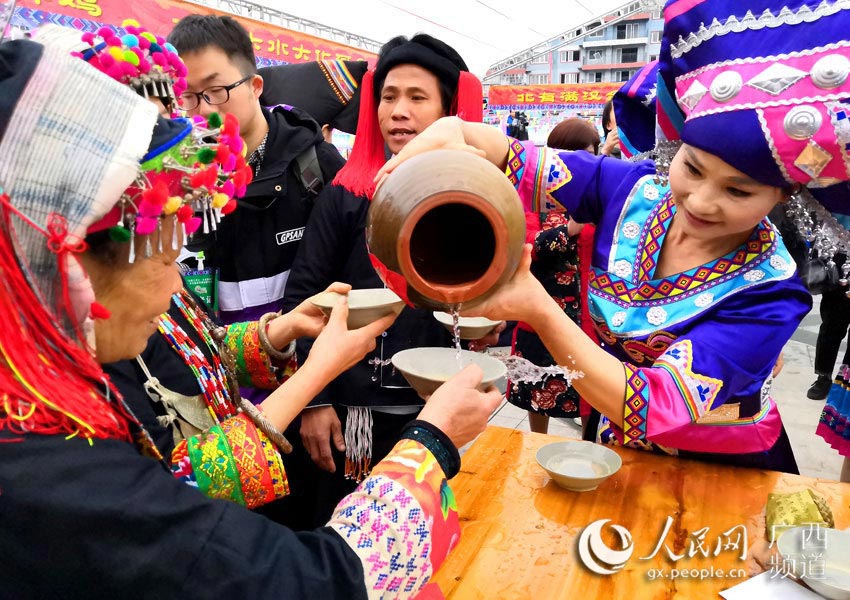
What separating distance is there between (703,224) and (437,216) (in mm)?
787

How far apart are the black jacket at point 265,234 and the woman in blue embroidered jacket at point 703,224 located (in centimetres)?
100

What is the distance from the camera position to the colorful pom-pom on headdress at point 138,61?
106 centimetres

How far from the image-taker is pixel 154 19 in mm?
4895

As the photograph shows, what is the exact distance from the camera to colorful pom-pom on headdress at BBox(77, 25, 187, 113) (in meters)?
1.06

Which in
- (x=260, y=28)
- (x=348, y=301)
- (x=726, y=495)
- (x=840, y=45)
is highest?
(x=260, y=28)

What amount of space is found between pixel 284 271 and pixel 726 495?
1832mm

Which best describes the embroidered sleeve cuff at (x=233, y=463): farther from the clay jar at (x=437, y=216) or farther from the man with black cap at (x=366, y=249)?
the man with black cap at (x=366, y=249)

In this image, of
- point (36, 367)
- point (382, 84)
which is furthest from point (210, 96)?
point (36, 367)

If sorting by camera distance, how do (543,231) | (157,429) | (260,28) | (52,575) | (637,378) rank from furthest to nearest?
(260,28) → (543,231) → (637,378) → (157,429) → (52,575)

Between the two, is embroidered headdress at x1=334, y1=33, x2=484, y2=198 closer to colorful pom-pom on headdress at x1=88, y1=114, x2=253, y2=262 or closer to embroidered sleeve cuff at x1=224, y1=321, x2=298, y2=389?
embroidered sleeve cuff at x1=224, y1=321, x2=298, y2=389

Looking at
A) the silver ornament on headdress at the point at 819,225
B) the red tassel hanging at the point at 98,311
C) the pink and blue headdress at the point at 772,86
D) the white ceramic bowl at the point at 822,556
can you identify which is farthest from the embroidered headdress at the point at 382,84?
the white ceramic bowl at the point at 822,556

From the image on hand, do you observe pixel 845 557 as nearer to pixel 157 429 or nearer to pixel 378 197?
pixel 378 197

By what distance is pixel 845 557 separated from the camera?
1.33 m

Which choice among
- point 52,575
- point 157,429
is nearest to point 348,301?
point 157,429
